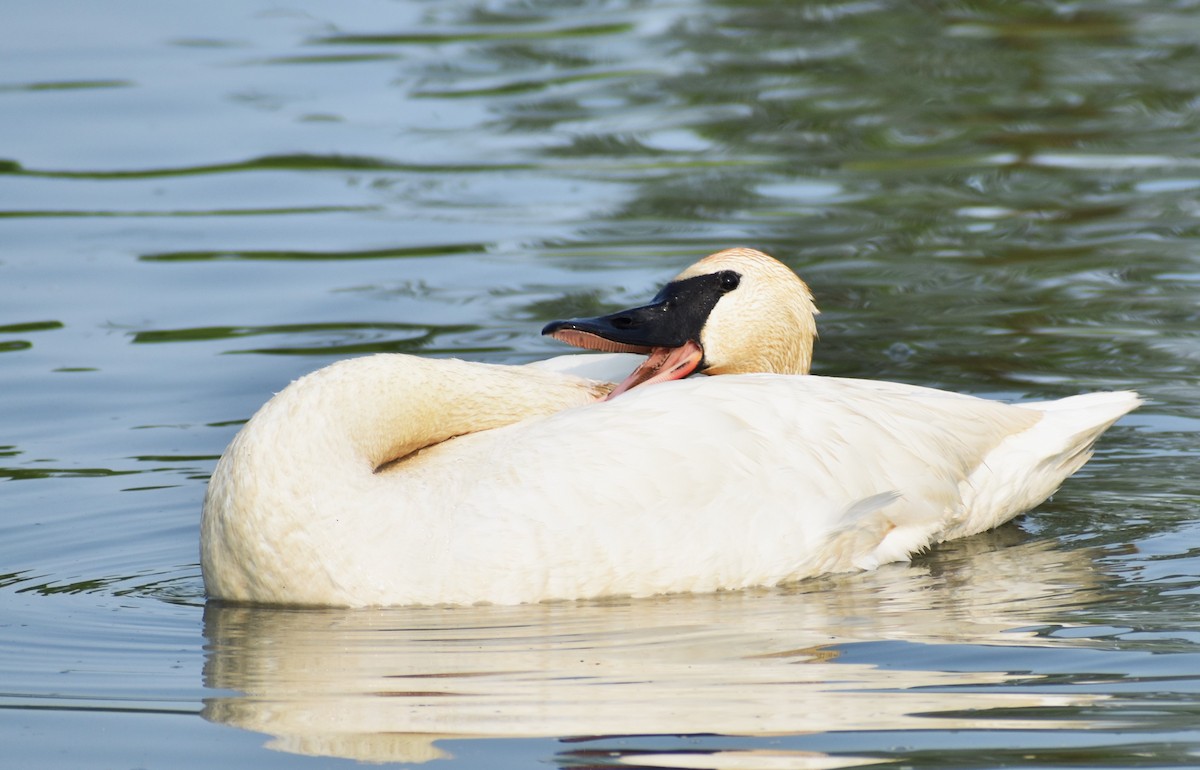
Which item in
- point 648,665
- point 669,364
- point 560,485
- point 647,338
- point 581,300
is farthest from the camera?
point 581,300

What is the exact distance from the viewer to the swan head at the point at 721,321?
780 centimetres

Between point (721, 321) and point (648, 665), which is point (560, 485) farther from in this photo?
point (721, 321)

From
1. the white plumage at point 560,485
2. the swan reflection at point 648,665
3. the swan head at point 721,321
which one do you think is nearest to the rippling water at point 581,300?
the swan reflection at point 648,665

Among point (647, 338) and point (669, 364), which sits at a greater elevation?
point (647, 338)

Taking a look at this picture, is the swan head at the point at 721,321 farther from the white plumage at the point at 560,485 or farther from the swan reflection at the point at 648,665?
the swan reflection at the point at 648,665

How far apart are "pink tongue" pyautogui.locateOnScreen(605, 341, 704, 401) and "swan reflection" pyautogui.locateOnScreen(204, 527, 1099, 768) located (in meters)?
1.18

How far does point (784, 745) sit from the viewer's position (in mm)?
5172

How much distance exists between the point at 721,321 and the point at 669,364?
266 millimetres

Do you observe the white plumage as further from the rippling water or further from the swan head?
the swan head

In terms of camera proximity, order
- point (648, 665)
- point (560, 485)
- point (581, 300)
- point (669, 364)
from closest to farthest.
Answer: point (648, 665) < point (560, 485) < point (669, 364) < point (581, 300)

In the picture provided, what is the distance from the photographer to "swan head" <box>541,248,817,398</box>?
7.80 metres

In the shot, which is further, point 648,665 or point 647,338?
point 647,338

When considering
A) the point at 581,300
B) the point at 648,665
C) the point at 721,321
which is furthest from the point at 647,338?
the point at 581,300

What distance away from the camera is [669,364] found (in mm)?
7875
